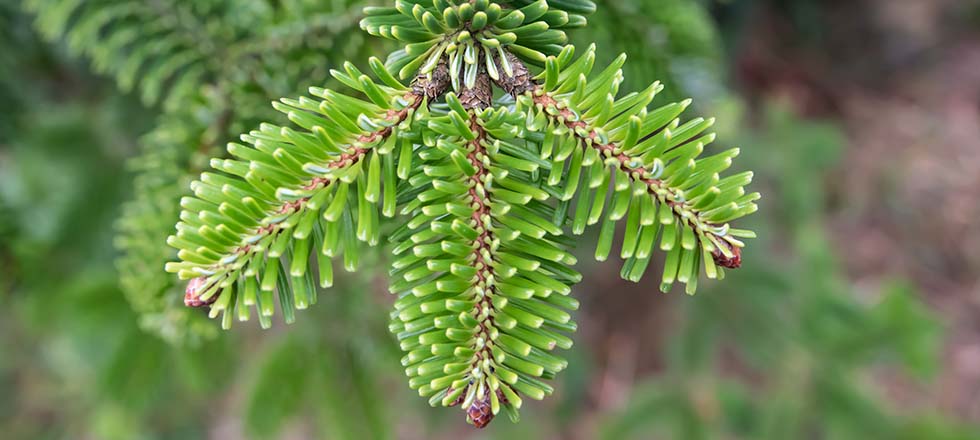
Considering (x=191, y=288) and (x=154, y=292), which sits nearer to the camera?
(x=191, y=288)

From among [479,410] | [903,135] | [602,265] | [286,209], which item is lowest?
[479,410]

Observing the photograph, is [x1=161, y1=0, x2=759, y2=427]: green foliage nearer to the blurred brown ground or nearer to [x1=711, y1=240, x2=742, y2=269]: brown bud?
[x1=711, y1=240, x2=742, y2=269]: brown bud

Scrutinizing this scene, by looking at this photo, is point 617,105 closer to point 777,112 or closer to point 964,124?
point 777,112

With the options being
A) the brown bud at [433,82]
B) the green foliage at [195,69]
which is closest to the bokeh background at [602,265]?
the green foliage at [195,69]

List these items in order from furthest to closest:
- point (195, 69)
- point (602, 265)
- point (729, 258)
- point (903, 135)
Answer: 1. point (903, 135)
2. point (602, 265)
3. point (195, 69)
4. point (729, 258)

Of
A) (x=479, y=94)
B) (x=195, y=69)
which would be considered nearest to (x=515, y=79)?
(x=479, y=94)

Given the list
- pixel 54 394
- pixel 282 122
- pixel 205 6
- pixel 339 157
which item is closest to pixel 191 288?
pixel 339 157

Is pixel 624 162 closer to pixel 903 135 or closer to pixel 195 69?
pixel 195 69
